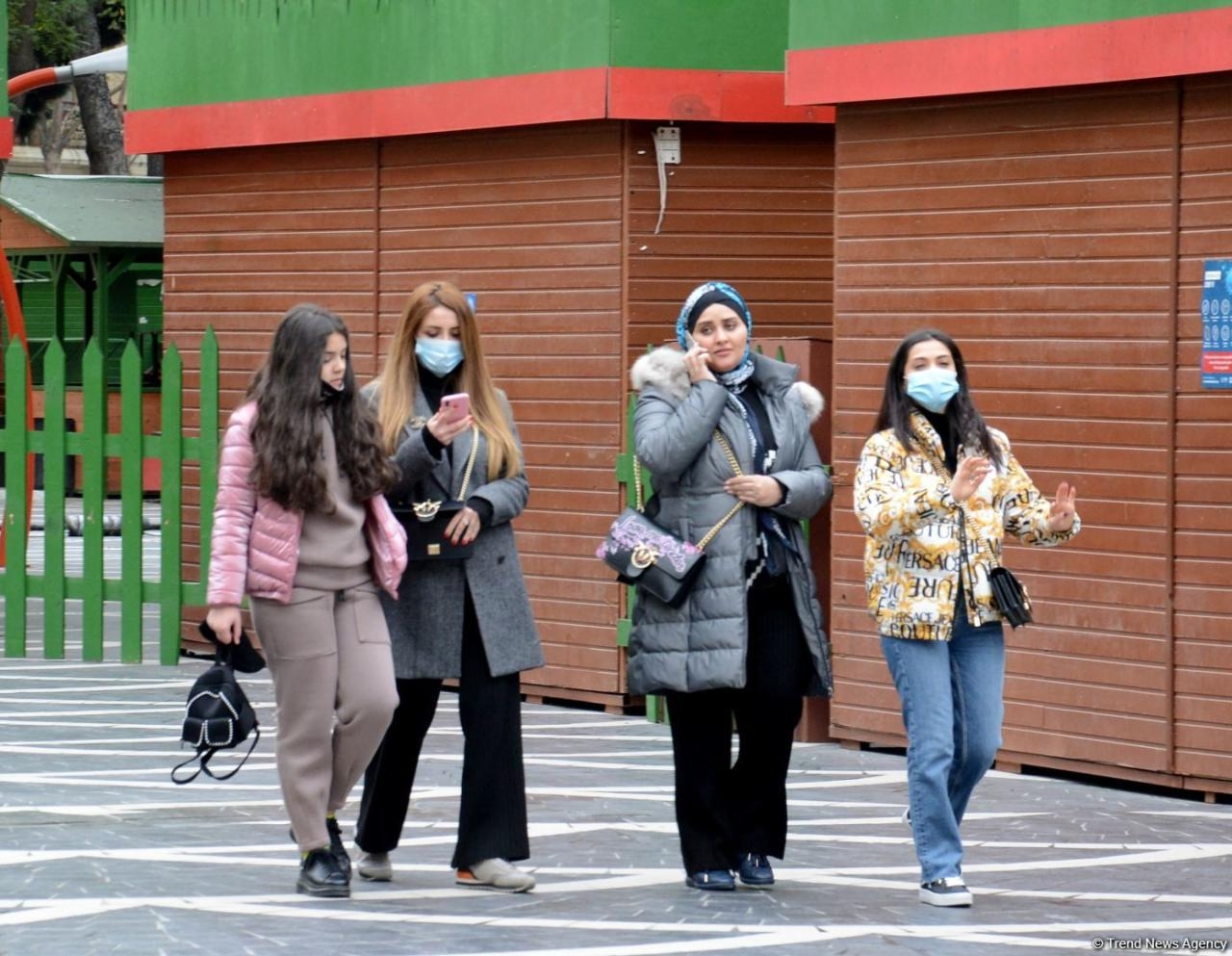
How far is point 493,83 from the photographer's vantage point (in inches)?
447

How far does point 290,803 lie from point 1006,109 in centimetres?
428

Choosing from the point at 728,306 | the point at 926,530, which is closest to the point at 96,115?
the point at 728,306

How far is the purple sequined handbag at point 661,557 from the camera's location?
22.9 ft

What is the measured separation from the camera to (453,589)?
282 inches

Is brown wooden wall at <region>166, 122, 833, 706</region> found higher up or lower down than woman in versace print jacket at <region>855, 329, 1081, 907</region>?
higher up

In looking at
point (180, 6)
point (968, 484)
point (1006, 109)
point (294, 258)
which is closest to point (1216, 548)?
point (1006, 109)

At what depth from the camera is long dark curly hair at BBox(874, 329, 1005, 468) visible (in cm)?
696

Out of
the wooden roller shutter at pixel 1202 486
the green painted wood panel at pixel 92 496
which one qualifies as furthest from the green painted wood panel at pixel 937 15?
the green painted wood panel at pixel 92 496

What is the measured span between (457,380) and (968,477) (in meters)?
1.59

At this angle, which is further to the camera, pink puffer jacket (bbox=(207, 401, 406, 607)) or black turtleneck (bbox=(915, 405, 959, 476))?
black turtleneck (bbox=(915, 405, 959, 476))

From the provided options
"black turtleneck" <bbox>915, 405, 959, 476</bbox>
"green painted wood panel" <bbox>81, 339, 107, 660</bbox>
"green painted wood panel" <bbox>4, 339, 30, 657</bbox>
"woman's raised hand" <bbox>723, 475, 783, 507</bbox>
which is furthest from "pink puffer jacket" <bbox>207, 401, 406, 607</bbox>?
"green painted wood panel" <bbox>4, 339, 30, 657</bbox>

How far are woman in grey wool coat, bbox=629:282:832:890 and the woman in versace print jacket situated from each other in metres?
0.26

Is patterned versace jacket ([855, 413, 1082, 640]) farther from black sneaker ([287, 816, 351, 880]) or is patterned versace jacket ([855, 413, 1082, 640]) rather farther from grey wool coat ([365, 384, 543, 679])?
black sneaker ([287, 816, 351, 880])

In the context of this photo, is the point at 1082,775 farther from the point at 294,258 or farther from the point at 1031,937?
the point at 294,258
